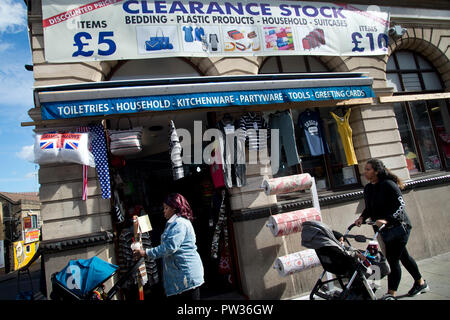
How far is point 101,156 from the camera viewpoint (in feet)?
14.8

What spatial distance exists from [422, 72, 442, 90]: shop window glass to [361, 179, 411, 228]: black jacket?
5.48m

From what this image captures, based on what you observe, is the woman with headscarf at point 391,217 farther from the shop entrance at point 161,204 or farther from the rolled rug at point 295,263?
the shop entrance at point 161,204

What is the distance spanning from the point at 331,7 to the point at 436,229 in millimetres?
5782

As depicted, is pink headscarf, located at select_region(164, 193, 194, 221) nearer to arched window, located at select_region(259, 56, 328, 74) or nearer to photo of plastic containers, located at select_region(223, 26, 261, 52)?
photo of plastic containers, located at select_region(223, 26, 261, 52)

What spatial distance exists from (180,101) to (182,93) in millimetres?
157

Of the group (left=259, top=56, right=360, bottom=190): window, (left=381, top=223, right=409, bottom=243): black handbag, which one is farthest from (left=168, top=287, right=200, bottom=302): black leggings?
(left=259, top=56, right=360, bottom=190): window

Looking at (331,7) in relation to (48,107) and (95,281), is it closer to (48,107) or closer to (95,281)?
(48,107)

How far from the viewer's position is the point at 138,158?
7.36 m

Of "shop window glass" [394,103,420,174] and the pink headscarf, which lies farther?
"shop window glass" [394,103,420,174]

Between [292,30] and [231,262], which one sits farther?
[292,30]

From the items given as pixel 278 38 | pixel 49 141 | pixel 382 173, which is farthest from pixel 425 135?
pixel 49 141

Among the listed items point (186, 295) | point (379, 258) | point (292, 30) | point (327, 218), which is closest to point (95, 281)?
point (186, 295)

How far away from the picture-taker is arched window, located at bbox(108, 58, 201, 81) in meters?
5.36

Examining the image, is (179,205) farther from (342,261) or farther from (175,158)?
(342,261)
